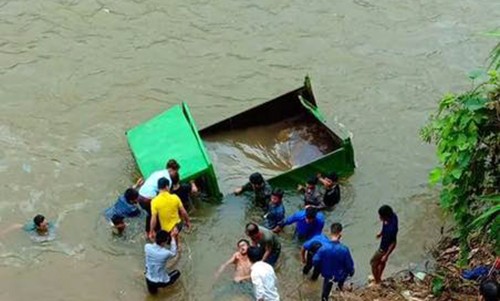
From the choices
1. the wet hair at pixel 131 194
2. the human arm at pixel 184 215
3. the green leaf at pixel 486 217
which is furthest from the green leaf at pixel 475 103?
the wet hair at pixel 131 194

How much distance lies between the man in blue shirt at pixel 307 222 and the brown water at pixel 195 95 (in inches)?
15.8

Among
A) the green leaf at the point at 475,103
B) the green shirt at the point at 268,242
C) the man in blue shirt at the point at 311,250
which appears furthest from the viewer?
the green shirt at the point at 268,242

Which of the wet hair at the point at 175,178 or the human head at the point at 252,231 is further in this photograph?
the wet hair at the point at 175,178

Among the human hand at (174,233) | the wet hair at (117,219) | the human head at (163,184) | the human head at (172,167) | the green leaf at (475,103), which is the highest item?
the green leaf at (475,103)

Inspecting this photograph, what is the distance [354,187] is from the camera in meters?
13.7

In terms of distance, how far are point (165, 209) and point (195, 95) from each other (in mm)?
5050

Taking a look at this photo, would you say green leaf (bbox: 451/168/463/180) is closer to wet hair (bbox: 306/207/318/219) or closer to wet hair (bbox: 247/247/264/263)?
wet hair (bbox: 306/207/318/219)

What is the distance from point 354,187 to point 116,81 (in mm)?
5692

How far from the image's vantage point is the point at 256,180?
1234 cm

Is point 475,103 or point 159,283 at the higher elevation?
point 475,103

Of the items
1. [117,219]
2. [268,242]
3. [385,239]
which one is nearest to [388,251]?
[385,239]

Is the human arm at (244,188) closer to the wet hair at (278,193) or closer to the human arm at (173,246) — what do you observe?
the wet hair at (278,193)

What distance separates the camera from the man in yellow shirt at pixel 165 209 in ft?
37.1

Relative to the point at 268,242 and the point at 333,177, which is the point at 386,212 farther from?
the point at 333,177
